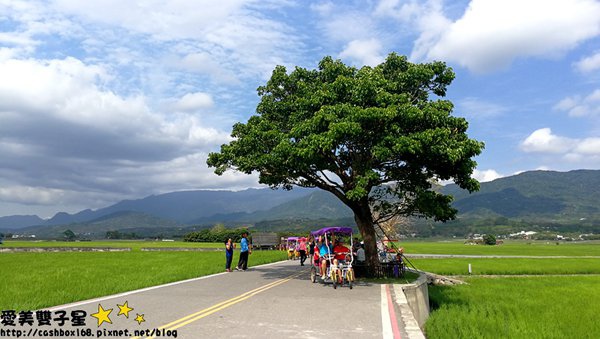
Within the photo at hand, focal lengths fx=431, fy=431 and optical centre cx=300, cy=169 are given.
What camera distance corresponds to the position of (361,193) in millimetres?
16453

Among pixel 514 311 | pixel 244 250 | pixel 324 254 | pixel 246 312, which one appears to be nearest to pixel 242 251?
pixel 244 250

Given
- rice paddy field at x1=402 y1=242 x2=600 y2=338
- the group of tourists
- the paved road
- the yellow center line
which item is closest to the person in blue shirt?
the paved road

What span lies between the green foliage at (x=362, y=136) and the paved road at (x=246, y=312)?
182 inches

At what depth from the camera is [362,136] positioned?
17875 millimetres

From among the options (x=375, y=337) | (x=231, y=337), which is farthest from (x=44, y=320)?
(x=375, y=337)

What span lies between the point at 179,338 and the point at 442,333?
7419 mm

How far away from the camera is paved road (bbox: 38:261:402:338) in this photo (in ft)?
28.6

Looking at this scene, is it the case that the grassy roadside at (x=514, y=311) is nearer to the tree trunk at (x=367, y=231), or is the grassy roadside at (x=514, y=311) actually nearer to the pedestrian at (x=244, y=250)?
the tree trunk at (x=367, y=231)

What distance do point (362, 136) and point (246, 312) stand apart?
953 cm

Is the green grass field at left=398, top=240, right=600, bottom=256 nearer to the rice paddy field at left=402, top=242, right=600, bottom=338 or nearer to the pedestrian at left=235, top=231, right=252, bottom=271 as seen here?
the rice paddy field at left=402, top=242, right=600, bottom=338

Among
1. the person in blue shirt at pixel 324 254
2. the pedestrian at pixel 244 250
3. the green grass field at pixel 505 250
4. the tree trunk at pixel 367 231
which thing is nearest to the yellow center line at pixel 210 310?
the person in blue shirt at pixel 324 254

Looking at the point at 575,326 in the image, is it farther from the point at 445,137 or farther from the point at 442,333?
the point at 445,137

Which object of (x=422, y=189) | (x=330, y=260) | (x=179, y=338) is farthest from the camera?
(x=422, y=189)

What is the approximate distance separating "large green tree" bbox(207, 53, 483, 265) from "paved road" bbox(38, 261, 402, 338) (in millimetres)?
4613
